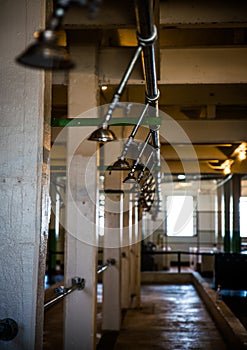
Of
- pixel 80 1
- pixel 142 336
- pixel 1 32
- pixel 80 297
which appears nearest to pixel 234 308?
pixel 142 336

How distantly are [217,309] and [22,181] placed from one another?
5.31m

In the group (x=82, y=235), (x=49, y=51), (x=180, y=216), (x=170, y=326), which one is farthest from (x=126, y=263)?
(x=180, y=216)

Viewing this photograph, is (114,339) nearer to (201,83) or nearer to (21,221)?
(201,83)

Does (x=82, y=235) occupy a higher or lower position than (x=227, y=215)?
lower

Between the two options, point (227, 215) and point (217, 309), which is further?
point (227, 215)

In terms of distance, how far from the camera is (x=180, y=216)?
1897 centimetres

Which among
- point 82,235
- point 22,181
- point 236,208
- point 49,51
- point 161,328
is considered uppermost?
point 236,208

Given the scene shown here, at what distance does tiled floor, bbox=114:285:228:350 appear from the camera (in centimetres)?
586

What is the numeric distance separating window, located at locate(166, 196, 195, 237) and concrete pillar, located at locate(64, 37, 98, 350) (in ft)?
47.7

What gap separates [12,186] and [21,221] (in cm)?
16

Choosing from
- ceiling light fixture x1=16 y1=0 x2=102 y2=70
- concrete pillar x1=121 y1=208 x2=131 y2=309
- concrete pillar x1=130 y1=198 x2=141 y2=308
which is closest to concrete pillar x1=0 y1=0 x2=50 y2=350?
ceiling light fixture x1=16 y1=0 x2=102 y2=70

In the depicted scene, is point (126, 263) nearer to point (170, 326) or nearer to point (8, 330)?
point (170, 326)

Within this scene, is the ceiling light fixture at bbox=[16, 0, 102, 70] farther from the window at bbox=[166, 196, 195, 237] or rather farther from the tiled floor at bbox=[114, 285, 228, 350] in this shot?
the window at bbox=[166, 196, 195, 237]

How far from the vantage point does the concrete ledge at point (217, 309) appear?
Answer: 5.37 meters
